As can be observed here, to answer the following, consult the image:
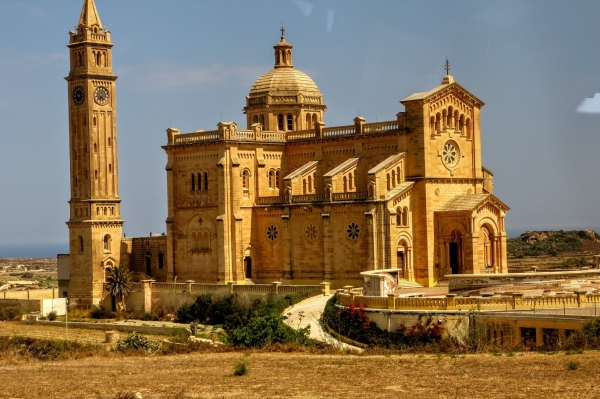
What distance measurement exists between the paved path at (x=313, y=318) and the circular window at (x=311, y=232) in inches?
248

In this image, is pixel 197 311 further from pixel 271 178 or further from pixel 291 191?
pixel 271 178

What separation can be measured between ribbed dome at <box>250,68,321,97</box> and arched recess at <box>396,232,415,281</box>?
46.8 feet

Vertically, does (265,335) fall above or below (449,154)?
below

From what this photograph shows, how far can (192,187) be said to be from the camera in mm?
68750

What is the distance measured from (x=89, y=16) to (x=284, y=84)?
11538 millimetres

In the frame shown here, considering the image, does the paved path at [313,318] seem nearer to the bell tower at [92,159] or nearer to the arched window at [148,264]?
the arched window at [148,264]

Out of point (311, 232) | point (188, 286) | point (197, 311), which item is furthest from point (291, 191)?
point (197, 311)

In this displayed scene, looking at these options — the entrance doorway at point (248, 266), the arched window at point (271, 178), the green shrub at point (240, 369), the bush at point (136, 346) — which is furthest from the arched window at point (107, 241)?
the green shrub at point (240, 369)

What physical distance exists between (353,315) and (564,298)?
312 inches

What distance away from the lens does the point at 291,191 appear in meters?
65.1

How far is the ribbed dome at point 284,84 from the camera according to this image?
71938 mm

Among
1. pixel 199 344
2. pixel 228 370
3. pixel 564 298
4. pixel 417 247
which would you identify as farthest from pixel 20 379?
pixel 417 247

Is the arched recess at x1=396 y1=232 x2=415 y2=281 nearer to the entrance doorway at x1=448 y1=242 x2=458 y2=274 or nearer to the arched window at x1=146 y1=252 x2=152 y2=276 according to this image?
the entrance doorway at x1=448 y1=242 x2=458 y2=274

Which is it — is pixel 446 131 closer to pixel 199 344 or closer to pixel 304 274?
pixel 304 274
